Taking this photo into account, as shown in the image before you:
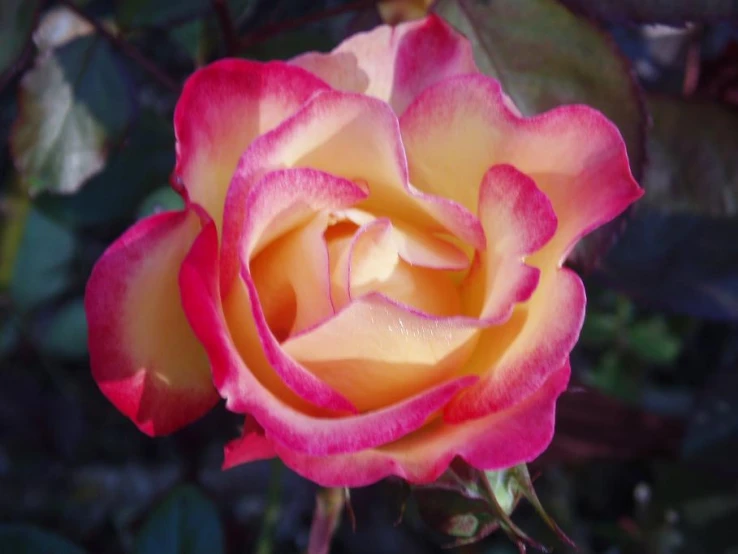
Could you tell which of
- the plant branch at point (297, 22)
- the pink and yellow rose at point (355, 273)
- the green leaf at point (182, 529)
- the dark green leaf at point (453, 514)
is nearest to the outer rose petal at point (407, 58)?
the pink and yellow rose at point (355, 273)

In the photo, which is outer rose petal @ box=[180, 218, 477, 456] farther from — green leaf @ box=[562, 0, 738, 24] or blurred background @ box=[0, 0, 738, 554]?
green leaf @ box=[562, 0, 738, 24]

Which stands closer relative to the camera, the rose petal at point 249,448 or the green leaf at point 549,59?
the rose petal at point 249,448

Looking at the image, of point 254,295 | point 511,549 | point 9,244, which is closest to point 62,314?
point 9,244

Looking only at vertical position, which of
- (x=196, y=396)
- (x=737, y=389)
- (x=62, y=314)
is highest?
(x=196, y=396)

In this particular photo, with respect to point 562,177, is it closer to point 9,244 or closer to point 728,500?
point 728,500

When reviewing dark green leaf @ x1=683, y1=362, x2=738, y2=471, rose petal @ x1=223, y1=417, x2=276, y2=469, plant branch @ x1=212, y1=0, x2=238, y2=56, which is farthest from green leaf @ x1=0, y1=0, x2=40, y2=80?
dark green leaf @ x1=683, y1=362, x2=738, y2=471

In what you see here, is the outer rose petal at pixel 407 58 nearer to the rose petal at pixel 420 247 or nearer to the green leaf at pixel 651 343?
the rose petal at pixel 420 247

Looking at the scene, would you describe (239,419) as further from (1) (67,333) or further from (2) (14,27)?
(2) (14,27)
